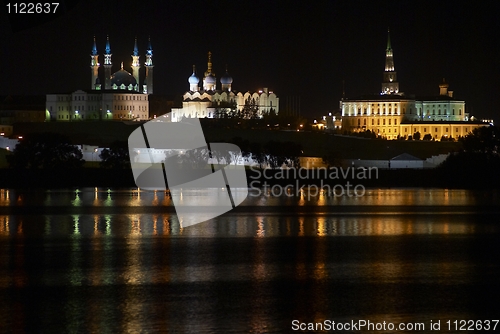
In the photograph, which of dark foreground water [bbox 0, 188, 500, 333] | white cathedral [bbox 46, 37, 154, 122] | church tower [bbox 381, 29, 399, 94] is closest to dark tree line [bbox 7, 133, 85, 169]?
dark foreground water [bbox 0, 188, 500, 333]

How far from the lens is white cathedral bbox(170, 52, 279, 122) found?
265ft

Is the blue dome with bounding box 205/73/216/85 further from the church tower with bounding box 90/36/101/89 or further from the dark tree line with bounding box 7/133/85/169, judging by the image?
the dark tree line with bounding box 7/133/85/169

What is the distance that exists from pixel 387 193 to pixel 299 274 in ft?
68.0

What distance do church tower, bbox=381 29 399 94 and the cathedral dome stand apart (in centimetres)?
2893

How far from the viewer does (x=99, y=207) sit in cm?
2884

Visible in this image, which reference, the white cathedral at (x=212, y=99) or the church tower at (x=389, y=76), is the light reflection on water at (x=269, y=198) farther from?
the church tower at (x=389, y=76)

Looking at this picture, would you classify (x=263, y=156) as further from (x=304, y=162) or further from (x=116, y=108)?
(x=116, y=108)

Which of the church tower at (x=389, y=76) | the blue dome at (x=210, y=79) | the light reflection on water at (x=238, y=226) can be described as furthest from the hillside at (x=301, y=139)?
the church tower at (x=389, y=76)

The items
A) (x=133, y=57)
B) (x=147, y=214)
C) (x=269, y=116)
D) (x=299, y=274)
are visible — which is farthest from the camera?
(x=133, y=57)

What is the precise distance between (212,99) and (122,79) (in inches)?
330

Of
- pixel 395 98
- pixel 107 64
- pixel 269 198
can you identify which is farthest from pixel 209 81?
pixel 269 198

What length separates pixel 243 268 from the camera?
54.9ft

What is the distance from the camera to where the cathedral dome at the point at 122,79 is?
274 feet

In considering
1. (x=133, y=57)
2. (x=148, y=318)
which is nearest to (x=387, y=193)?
(x=148, y=318)
